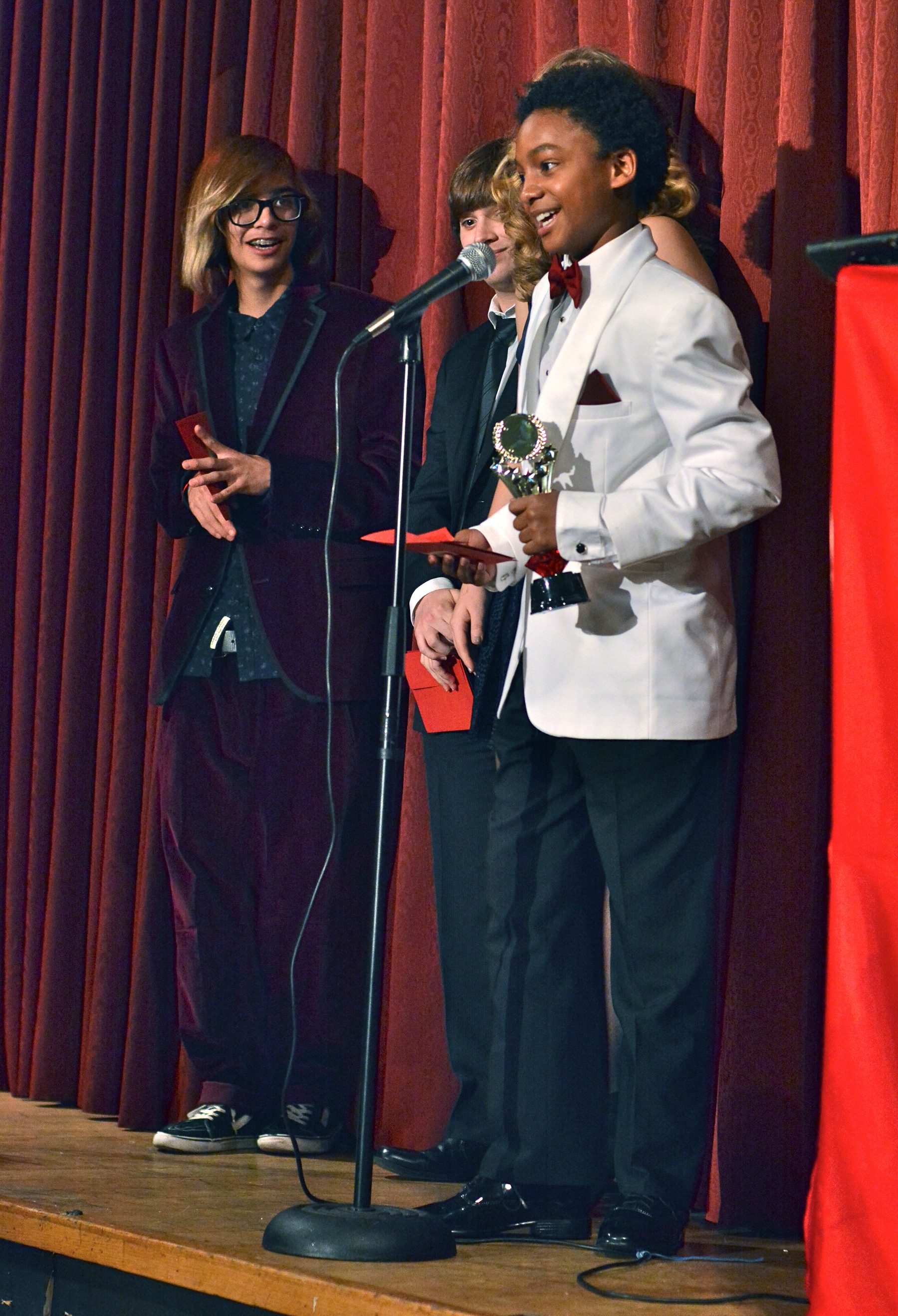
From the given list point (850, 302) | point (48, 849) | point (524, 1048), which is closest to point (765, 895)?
point (524, 1048)

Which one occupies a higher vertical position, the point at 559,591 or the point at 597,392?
the point at 597,392

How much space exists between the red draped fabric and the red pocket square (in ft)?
1.21

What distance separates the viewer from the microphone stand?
1.65 m

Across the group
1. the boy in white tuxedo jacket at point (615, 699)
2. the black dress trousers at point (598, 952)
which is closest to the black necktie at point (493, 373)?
the boy in white tuxedo jacket at point (615, 699)

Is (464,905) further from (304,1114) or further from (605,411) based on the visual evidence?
(605,411)

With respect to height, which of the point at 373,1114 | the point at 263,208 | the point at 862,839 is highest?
the point at 263,208

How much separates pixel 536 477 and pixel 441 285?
0.26 meters

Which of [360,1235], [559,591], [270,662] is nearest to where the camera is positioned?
[360,1235]

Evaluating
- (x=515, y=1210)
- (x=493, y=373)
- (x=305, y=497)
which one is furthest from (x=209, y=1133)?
(x=493, y=373)

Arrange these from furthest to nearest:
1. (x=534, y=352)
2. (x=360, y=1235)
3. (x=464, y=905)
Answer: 1. (x=464, y=905)
2. (x=534, y=352)
3. (x=360, y=1235)

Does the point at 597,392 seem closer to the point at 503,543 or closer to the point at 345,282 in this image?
the point at 503,543

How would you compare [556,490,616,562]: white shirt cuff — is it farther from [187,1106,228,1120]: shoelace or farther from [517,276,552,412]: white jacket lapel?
[187,1106,228,1120]: shoelace

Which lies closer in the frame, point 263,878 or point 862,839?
point 862,839

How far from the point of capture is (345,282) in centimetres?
282
